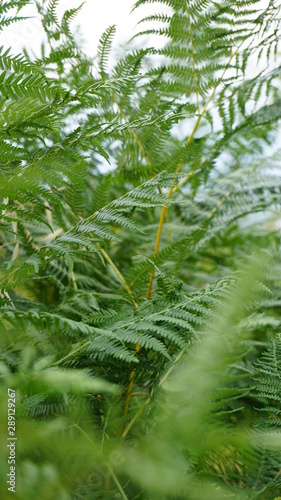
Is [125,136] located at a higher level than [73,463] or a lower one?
higher

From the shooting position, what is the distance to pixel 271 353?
66 cm

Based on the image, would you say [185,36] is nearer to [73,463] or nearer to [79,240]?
[79,240]

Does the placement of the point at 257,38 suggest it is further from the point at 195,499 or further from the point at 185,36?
the point at 195,499

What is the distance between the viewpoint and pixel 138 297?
0.79 meters

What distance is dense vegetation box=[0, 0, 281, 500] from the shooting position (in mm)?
441

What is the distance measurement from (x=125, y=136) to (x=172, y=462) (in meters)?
0.67

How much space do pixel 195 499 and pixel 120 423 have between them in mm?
160

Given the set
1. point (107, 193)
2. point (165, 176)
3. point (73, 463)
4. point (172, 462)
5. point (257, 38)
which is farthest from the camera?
point (257, 38)

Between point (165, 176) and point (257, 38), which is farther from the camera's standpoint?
point (257, 38)

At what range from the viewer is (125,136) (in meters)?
0.92

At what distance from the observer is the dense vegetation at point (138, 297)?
441mm

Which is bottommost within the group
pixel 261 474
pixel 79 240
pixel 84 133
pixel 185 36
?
→ pixel 261 474

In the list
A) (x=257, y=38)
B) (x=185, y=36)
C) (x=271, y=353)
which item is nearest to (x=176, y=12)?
(x=185, y=36)

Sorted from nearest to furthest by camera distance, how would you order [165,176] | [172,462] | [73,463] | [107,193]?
[172,462] → [73,463] → [165,176] → [107,193]
